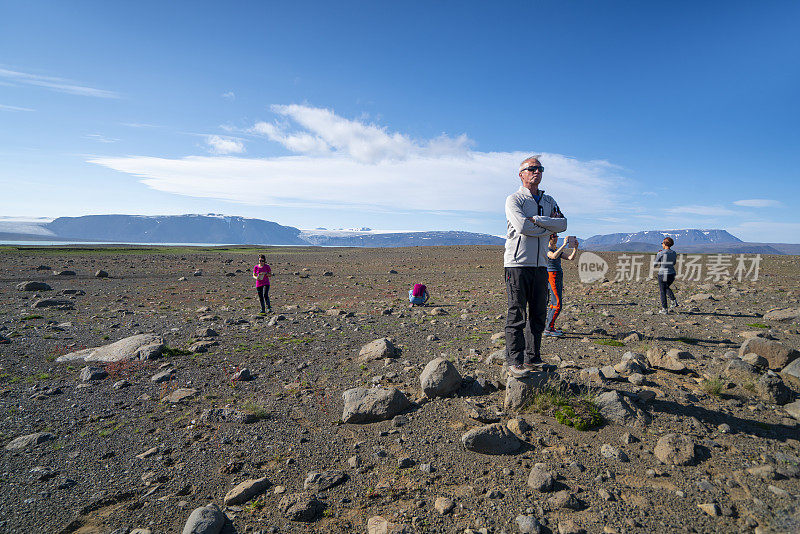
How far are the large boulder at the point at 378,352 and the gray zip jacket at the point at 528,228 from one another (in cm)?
406

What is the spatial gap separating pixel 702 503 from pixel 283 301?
59.0 feet

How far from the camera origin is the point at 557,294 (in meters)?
9.34

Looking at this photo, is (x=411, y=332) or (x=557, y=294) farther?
(x=411, y=332)

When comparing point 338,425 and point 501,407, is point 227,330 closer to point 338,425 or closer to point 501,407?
point 338,425

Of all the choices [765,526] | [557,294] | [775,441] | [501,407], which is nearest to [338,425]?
[501,407]

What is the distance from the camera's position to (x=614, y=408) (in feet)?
16.1

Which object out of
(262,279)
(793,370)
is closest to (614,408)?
(793,370)

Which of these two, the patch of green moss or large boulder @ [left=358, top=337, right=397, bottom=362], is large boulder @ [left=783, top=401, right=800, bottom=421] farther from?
large boulder @ [left=358, top=337, right=397, bottom=362]

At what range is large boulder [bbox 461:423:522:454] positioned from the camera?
175 inches

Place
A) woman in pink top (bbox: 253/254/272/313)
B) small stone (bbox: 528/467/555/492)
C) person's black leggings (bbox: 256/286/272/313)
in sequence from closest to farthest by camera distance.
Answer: small stone (bbox: 528/467/555/492) < woman in pink top (bbox: 253/254/272/313) < person's black leggings (bbox: 256/286/272/313)

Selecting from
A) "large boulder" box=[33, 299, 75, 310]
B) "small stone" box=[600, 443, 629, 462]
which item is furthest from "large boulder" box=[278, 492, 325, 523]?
"large boulder" box=[33, 299, 75, 310]

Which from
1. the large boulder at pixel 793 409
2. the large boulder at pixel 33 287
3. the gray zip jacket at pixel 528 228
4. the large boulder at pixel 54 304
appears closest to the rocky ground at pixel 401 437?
the large boulder at pixel 793 409

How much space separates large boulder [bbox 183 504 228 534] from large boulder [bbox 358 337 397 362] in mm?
4920

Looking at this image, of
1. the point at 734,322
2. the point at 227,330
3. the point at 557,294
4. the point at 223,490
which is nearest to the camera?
the point at 223,490
